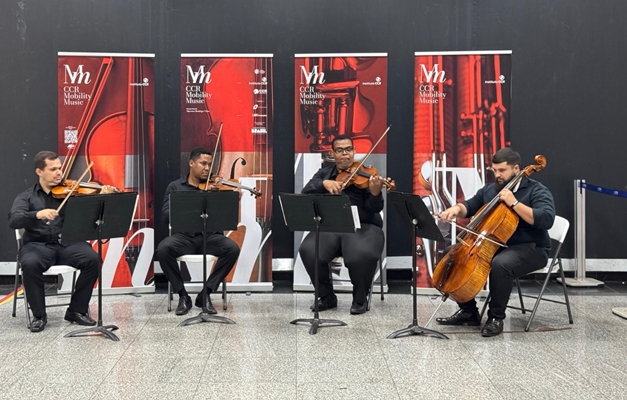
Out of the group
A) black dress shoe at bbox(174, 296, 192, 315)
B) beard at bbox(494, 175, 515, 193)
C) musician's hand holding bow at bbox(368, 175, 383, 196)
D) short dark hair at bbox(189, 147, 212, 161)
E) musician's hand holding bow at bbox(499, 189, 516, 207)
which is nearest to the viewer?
musician's hand holding bow at bbox(499, 189, 516, 207)

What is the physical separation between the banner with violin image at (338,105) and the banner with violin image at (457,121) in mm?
306

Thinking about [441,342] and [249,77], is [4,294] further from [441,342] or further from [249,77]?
[441,342]

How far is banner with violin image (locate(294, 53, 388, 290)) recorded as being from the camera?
5625mm

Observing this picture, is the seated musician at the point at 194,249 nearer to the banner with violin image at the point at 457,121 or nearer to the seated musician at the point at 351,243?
the seated musician at the point at 351,243

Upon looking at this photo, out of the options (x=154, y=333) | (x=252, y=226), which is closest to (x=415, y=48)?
(x=252, y=226)

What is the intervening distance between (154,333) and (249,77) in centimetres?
224

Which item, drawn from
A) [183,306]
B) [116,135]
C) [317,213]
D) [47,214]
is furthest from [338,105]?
[47,214]

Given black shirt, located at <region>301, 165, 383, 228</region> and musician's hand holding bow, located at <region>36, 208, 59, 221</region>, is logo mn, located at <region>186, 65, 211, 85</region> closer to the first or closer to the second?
black shirt, located at <region>301, 165, 383, 228</region>

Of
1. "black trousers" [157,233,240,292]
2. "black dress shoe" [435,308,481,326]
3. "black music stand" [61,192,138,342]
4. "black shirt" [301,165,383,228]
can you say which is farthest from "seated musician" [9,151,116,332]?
"black dress shoe" [435,308,481,326]

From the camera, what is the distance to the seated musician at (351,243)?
498cm

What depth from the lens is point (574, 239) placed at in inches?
245

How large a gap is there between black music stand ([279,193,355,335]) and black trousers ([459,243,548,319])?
36.0 inches

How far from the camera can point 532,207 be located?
4.39 m

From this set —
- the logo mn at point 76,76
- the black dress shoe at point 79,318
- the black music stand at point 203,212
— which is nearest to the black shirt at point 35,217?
the black dress shoe at point 79,318
